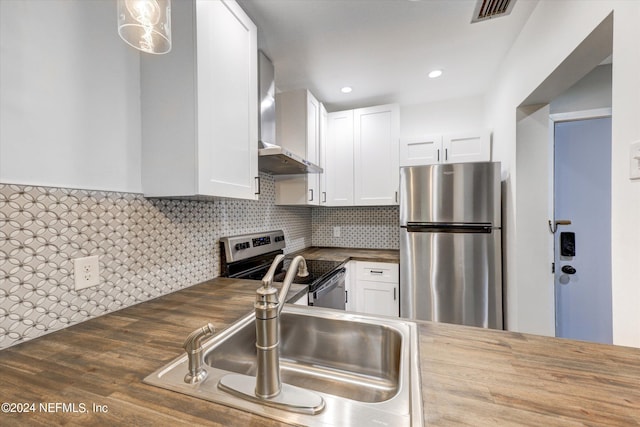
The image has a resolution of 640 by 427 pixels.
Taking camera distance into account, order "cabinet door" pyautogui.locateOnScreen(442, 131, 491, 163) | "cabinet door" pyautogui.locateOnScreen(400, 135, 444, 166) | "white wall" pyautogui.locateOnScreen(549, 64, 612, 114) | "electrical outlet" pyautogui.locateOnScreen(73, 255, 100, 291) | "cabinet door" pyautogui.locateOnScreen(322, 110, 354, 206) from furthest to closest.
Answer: "cabinet door" pyautogui.locateOnScreen(322, 110, 354, 206) → "cabinet door" pyautogui.locateOnScreen(400, 135, 444, 166) → "cabinet door" pyautogui.locateOnScreen(442, 131, 491, 163) → "white wall" pyautogui.locateOnScreen(549, 64, 612, 114) → "electrical outlet" pyautogui.locateOnScreen(73, 255, 100, 291)

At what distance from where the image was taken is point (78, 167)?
36.6 inches

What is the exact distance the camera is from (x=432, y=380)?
58cm

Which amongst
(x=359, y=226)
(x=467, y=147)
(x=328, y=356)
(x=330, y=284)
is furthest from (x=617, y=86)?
(x=359, y=226)

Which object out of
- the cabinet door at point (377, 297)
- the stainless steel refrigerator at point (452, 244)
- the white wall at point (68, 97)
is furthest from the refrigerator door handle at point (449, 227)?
the white wall at point (68, 97)

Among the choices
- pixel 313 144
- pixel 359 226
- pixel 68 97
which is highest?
pixel 313 144

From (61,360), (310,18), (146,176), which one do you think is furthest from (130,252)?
(310,18)

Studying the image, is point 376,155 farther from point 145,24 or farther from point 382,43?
point 145,24

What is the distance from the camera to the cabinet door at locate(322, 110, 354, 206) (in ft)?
8.95

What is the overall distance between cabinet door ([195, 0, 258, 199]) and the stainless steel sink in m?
0.63

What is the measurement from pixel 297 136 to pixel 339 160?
64cm

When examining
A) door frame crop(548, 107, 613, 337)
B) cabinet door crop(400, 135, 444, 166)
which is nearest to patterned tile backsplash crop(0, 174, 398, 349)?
cabinet door crop(400, 135, 444, 166)

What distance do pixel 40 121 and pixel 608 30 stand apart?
209 centimetres

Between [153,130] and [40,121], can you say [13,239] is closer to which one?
[40,121]

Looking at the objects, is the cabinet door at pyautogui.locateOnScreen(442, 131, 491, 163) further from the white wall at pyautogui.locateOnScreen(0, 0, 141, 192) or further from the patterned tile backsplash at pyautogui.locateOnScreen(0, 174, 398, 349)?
the white wall at pyautogui.locateOnScreen(0, 0, 141, 192)
